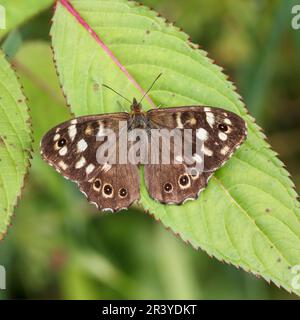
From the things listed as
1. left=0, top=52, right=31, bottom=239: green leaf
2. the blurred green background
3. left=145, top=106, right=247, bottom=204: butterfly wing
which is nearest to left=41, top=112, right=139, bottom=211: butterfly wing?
left=145, top=106, right=247, bottom=204: butterfly wing

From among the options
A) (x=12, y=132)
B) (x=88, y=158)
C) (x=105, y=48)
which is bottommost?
(x=12, y=132)

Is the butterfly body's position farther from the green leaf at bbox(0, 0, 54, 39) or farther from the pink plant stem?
the green leaf at bbox(0, 0, 54, 39)

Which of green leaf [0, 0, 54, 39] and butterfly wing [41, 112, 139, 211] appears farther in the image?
butterfly wing [41, 112, 139, 211]

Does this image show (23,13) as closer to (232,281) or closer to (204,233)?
(204,233)

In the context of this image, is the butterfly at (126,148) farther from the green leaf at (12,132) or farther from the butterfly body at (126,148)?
the green leaf at (12,132)

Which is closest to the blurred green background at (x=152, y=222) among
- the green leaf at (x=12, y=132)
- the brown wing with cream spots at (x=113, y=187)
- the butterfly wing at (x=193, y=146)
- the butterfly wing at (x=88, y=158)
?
the butterfly wing at (x=88, y=158)

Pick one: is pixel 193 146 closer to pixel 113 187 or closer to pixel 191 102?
Result: pixel 191 102

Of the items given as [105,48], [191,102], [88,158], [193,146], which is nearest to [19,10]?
[105,48]
